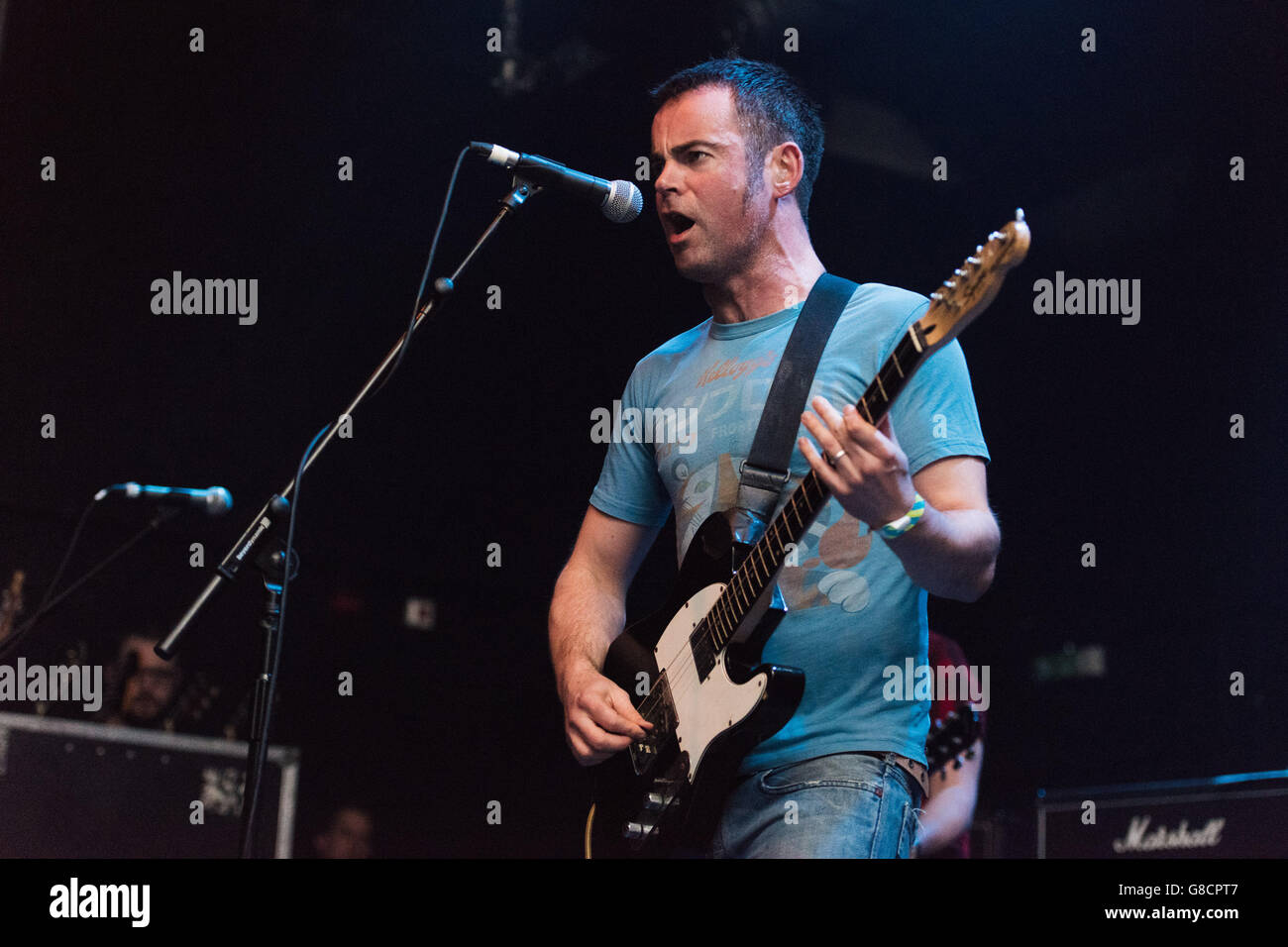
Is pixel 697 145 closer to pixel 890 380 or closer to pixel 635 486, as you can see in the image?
pixel 635 486

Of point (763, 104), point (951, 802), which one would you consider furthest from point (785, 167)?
point (951, 802)

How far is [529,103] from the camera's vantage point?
3.85 meters

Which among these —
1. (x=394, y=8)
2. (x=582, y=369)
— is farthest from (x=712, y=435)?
(x=394, y=8)

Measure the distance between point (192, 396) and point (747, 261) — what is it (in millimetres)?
2232

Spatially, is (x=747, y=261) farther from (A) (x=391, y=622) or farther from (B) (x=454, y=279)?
(A) (x=391, y=622)

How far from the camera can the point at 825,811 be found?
1.86 meters

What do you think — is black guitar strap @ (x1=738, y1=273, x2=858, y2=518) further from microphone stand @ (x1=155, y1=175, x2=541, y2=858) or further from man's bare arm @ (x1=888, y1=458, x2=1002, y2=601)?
microphone stand @ (x1=155, y1=175, x2=541, y2=858)

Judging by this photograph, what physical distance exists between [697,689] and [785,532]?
0.34 metres

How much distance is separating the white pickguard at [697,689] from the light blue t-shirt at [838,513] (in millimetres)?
109

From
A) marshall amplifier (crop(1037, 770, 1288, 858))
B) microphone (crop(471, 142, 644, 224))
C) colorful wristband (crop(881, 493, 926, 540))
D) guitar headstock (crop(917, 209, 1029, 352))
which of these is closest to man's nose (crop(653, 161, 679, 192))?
microphone (crop(471, 142, 644, 224))

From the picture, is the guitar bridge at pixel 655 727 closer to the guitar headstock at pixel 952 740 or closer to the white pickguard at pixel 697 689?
the white pickguard at pixel 697 689

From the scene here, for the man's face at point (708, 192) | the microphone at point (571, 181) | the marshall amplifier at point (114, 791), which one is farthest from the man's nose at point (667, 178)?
the marshall amplifier at point (114, 791)

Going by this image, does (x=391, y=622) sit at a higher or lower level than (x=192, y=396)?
lower

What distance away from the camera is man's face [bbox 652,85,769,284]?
2455 mm
